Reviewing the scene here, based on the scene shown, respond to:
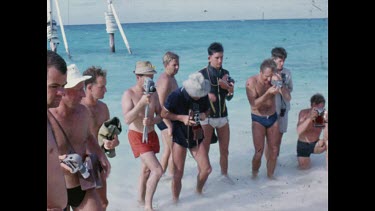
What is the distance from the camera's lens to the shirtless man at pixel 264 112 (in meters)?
4.60

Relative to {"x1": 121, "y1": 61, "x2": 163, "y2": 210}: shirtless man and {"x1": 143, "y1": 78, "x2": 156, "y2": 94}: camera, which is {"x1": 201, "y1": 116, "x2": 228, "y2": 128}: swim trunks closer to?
{"x1": 121, "y1": 61, "x2": 163, "y2": 210}: shirtless man

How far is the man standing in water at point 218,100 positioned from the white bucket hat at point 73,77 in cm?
82

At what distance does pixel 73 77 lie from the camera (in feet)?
13.9

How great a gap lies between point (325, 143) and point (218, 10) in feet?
3.96

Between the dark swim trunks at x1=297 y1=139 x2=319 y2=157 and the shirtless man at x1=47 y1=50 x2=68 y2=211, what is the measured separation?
5.52ft

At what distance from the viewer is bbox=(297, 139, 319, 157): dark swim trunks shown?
4.68 meters

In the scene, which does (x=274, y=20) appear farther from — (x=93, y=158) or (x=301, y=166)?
(x=93, y=158)

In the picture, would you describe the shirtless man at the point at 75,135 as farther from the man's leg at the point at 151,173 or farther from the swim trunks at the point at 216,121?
the swim trunks at the point at 216,121

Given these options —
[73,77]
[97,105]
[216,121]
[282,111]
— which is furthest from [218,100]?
[73,77]

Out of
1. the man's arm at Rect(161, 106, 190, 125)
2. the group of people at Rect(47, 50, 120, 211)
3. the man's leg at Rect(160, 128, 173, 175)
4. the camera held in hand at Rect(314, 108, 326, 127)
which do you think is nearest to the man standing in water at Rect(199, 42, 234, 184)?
the man's arm at Rect(161, 106, 190, 125)

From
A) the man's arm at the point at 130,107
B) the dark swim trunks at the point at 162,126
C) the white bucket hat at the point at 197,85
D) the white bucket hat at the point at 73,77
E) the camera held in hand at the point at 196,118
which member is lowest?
the dark swim trunks at the point at 162,126

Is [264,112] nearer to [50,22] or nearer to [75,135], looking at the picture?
[75,135]

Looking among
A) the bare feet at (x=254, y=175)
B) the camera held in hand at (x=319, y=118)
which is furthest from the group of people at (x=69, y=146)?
the camera held in hand at (x=319, y=118)

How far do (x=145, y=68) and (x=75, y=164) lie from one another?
0.83 metres
